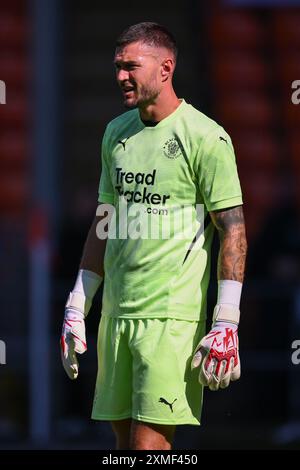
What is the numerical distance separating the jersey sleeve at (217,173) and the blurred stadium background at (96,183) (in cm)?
384

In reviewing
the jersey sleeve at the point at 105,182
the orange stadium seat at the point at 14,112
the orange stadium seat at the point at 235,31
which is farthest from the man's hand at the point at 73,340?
the orange stadium seat at the point at 235,31

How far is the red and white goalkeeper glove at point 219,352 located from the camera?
4547 millimetres

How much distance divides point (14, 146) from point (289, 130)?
3.47 m

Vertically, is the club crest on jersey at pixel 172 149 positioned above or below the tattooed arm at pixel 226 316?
above

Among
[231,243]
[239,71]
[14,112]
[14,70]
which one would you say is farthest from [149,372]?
[239,71]

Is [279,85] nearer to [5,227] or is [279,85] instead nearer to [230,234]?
[5,227]

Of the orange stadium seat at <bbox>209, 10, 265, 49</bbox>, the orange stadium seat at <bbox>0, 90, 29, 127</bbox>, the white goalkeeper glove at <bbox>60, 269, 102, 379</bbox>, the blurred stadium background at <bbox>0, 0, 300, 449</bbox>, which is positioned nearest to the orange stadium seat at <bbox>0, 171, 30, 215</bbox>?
the blurred stadium background at <bbox>0, 0, 300, 449</bbox>

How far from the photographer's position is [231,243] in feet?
15.4

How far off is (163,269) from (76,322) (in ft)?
1.65

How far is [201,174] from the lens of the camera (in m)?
4.70

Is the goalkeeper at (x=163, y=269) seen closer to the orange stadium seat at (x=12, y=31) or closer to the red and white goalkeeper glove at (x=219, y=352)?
the red and white goalkeeper glove at (x=219, y=352)

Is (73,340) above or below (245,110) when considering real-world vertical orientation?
below

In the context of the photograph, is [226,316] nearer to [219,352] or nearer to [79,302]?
[219,352]
